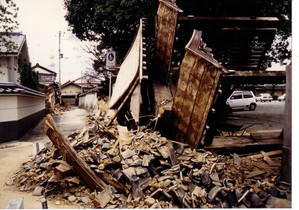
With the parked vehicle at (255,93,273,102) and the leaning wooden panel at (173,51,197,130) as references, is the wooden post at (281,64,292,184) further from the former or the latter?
the parked vehicle at (255,93,273,102)

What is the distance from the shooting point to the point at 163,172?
429 cm

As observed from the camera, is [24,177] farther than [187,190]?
Yes

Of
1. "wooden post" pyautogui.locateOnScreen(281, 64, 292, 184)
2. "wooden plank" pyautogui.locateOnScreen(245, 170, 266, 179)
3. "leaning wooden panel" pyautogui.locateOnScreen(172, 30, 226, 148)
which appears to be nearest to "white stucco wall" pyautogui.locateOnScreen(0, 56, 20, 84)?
"leaning wooden panel" pyautogui.locateOnScreen(172, 30, 226, 148)

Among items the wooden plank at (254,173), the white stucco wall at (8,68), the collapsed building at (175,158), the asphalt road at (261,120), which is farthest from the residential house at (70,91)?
the wooden plank at (254,173)

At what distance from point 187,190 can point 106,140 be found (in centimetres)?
216

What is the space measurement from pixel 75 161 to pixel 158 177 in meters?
1.46

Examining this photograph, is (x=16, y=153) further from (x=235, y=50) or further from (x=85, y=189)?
(x=235, y=50)

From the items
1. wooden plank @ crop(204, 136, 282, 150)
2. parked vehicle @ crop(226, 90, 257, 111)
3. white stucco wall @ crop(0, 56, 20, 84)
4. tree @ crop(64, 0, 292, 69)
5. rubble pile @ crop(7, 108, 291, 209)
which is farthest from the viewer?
parked vehicle @ crop(226, 90, 257, 111)

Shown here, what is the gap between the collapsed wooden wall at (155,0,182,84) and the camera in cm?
640

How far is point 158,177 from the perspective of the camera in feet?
13.9

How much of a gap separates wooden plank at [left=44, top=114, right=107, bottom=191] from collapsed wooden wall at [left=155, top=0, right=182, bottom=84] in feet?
10.4

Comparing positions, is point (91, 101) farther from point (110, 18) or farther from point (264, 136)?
point (264, 136)

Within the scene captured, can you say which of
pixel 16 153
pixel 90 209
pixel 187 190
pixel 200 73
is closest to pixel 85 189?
pixel 90 209

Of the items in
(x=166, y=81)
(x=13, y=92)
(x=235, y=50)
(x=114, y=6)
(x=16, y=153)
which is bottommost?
(x=16, y=153)
